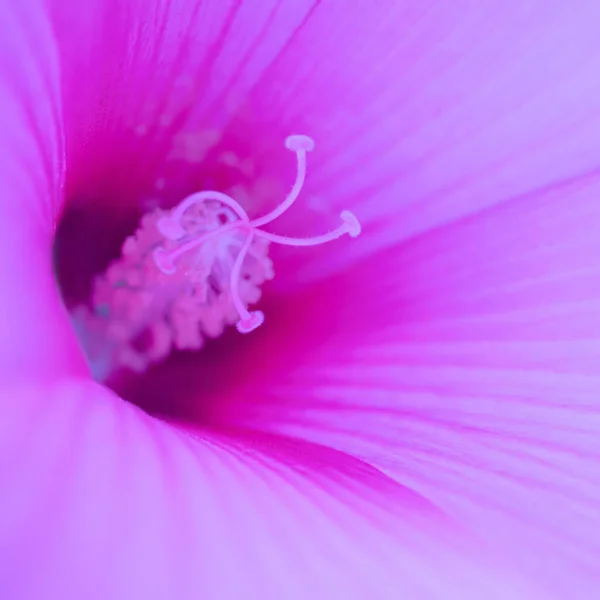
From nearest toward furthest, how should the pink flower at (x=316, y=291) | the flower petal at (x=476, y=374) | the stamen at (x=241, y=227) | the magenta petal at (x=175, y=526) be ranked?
the magenta petal at (x=175, y=526)
the pink flower at (x=316, y=291)
the flower petal at (x=476, y=374)
the stamen at (x=241, y=227)

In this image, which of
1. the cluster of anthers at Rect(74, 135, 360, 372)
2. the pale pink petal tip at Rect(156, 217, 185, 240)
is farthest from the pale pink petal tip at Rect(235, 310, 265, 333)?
the pale pink petal tip at Rect(156, 217, 185, 240)

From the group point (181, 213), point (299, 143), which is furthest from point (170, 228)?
point (299, 143)

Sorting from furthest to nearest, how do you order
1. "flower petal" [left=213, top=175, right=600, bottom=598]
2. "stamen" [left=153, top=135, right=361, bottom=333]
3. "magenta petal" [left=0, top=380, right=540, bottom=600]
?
1. "stamen" [left=153, top=135, right=361, bottom=333]
2. "flower petal" [left=213, top=175, right=600, bottom=598]
3. "magenta petal" [left=0, top=380, right=540, bottom=600]

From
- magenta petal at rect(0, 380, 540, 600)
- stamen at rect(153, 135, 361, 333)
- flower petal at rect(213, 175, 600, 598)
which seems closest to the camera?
magenta petal at rect(0, 380, 540, 600)

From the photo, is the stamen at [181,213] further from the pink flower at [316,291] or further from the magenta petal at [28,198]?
the magenta petal at [28,198]

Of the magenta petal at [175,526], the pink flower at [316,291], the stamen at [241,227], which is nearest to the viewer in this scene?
the magenta petal at [175,526]

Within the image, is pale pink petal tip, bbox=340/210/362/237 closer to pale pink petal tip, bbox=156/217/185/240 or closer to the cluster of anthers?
the cluster of anthers

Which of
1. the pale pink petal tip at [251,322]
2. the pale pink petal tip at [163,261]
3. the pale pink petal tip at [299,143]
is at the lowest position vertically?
the pale pink petal tip at [251,322]

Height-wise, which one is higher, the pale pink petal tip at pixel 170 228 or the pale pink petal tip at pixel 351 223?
the pale pink petal tip at pixel 170 228

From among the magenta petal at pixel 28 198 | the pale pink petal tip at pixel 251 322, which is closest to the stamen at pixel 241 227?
the pale pink petal tip at pixel 251 322

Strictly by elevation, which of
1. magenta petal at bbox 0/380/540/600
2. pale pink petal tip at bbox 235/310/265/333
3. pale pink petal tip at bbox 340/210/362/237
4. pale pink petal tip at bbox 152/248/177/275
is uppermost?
pale pink petal tip at bbox 152/248/177/275

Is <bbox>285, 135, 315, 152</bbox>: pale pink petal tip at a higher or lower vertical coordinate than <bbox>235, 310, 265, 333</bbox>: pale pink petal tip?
higher
